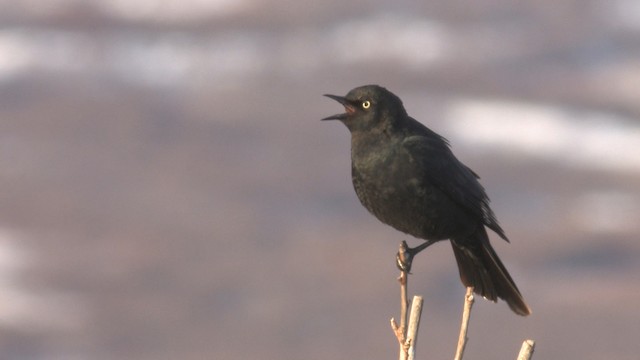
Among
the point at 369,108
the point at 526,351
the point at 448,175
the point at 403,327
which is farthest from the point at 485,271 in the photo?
the point at 526,351

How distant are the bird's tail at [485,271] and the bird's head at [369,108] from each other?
3.26ft

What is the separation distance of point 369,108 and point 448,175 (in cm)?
65

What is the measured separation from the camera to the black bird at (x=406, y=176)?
511 cm

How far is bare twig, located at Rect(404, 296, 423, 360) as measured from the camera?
409 centimetres

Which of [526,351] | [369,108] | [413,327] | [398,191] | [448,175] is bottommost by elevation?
[526,351]

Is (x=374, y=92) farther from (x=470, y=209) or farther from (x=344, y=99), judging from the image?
(x=470, y=209)

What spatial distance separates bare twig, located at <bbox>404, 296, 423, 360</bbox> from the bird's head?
4.28ft

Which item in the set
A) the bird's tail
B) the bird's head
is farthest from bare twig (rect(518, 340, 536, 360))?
the bird's tail

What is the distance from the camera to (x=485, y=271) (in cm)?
596

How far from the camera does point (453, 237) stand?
5758 mm

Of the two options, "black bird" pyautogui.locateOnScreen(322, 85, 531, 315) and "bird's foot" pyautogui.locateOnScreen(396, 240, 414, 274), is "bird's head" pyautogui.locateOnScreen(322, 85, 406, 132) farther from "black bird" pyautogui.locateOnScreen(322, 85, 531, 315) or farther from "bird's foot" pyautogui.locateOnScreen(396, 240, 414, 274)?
"bird's foot" pyautogui.locateOnScreen(396, 240, 414, 274)

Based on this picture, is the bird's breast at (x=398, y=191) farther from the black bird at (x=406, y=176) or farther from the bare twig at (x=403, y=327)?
the bare twig at (x=403, y=327)

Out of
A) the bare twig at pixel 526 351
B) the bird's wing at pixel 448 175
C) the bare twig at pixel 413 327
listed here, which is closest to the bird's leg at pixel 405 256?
the bird's wing at pixel 448 175

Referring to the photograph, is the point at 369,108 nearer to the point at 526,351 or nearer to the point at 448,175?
the point at 448,175
